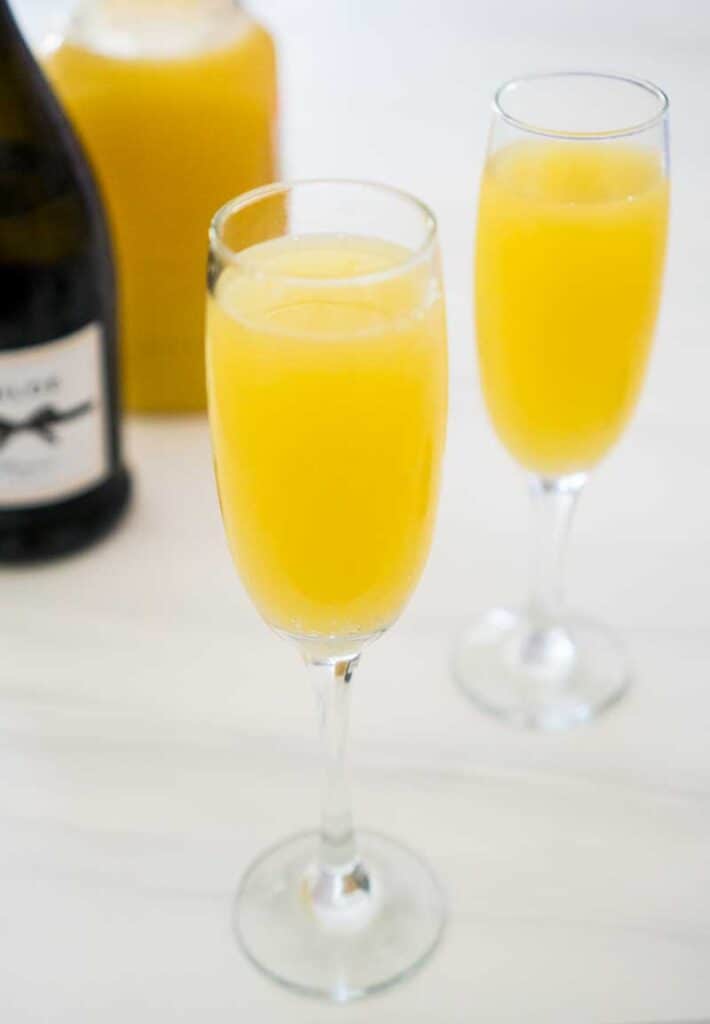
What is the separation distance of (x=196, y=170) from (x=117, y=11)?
0.36ft

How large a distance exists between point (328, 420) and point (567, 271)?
0.74 ft

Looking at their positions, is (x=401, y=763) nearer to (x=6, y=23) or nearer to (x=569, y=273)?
(x=569, y=273)

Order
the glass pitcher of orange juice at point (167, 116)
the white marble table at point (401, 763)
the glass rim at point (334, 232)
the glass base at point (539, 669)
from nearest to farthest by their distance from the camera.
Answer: the glass rim at point (334, 232) < the white marble table at point (401, 763) < the glass base at point (539, 669) < the glass pitcher of orange juice at point (167, 116)

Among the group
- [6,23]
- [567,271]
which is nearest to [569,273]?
[567,271]

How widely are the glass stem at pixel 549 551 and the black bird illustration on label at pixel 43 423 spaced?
0.27 meters

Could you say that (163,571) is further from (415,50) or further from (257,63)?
(415,50)

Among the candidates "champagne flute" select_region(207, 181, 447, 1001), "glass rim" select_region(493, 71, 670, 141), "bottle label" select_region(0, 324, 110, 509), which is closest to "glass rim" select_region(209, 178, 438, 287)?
"champagne flute" select_region(207, 181, 447, 1001)

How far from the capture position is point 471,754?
837 mm

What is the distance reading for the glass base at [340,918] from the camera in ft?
2.39

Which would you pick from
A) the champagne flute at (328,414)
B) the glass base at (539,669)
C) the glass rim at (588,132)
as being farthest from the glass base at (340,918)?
the glass rim at (588,132)

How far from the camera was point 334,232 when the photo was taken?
26.8 inches

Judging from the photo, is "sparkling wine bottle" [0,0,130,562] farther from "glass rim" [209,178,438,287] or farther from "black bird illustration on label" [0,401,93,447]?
"glass rim" [209,178,438,287]

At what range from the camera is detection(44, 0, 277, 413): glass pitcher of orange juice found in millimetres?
982

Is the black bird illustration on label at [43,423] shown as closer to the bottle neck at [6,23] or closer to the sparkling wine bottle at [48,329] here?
the sparkling wine bottle at [48,329]
